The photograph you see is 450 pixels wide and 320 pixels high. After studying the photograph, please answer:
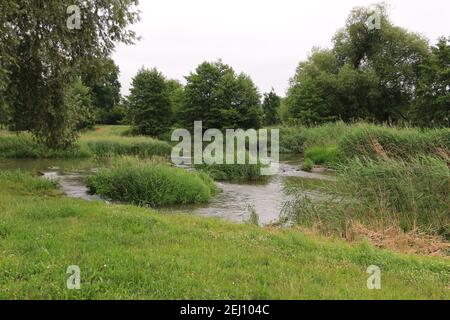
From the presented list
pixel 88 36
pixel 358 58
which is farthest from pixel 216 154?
pixel 358 58

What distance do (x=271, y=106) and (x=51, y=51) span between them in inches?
2344

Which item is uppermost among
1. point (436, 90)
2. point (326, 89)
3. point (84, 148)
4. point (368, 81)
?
point (368, 81)

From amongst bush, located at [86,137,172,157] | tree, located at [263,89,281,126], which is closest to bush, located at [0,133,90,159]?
bush, located at [86,137,172,157]

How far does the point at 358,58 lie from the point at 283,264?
53181 millimetres

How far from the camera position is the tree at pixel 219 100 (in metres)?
54.2

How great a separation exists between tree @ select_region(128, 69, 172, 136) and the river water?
25654 millimetres

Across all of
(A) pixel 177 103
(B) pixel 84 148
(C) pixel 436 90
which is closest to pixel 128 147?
(B) pixel 84 148

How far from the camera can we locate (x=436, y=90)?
35.6 m

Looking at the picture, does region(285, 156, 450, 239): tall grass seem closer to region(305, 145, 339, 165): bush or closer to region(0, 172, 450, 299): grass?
region(0, 172, 450, 299): grass

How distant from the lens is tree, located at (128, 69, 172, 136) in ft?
184

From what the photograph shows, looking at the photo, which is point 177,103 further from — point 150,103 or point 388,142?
point 388,142

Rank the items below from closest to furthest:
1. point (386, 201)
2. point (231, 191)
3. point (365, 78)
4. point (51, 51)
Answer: point (386, 201)
point (51, 51)
point (231, 191)
point (365, 78)
